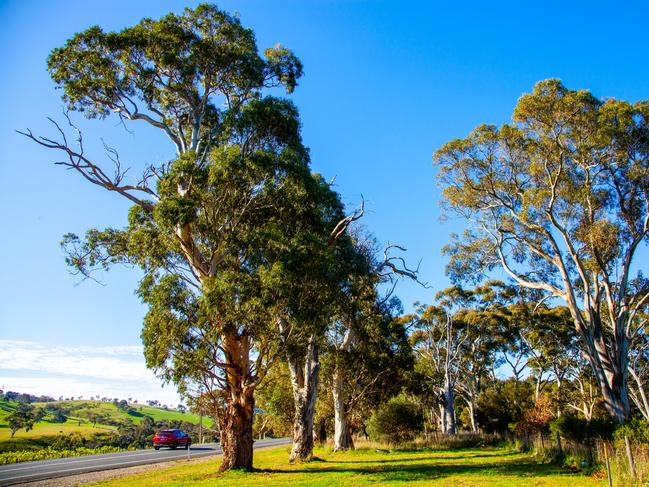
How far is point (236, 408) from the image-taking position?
1606 centimetres

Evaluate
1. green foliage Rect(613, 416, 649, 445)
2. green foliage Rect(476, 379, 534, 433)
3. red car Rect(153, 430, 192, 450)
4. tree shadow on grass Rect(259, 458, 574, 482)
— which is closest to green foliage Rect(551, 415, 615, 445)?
green foliage Rect(613, 416, 649, 445)

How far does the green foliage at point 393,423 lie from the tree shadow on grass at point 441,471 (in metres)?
16.1

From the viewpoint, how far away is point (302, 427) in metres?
19.9

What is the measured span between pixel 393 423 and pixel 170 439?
1589cm

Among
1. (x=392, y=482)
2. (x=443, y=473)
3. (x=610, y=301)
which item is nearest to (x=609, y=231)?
(x=610, y=301)

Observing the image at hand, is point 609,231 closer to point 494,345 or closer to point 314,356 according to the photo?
point 314,356

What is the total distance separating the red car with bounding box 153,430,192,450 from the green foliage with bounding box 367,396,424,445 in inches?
519

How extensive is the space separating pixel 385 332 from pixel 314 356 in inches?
272

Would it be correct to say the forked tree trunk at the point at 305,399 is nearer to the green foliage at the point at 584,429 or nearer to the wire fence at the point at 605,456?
the wire fence at the point at 605,456

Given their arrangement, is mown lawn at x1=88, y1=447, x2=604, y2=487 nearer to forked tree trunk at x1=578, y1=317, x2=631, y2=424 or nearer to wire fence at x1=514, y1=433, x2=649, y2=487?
wire fence at x1=514, y1=433, x2=649, y2=487

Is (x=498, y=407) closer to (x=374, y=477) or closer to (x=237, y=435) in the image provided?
(x=374, y=477)

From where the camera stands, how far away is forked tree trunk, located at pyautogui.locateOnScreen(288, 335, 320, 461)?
19.5 metres

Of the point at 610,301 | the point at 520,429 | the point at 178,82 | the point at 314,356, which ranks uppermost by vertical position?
the point at 178,82

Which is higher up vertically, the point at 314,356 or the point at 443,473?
the point at 314,356
